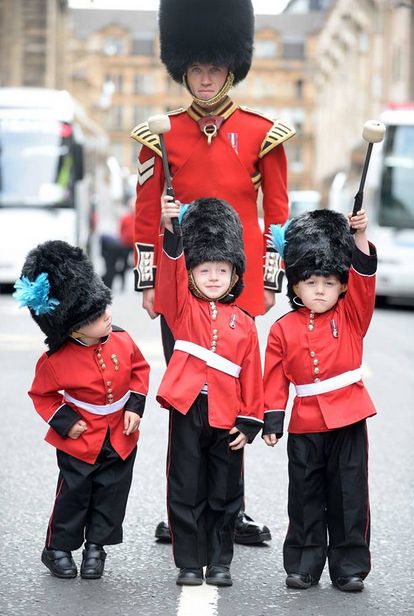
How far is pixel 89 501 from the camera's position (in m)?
5.55

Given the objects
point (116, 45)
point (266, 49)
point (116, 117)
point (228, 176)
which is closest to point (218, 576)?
point (228, 176)

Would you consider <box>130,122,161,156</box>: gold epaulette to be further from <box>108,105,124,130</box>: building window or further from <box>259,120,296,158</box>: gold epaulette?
<box>108,105,124,130</box>: building window

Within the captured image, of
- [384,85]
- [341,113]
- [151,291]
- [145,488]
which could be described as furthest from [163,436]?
[341,113]

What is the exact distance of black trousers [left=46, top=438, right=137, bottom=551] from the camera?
549 cm

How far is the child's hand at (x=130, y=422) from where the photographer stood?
5516mm

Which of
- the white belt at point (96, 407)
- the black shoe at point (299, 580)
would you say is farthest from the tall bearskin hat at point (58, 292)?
the black shoe at point (299, 580)

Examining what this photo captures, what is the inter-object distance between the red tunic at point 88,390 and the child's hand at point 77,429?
0.02 metres

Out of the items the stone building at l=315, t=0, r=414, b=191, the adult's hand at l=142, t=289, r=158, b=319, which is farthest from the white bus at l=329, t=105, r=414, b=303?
the adult's hand at l=142, t=289, r=158, b=319

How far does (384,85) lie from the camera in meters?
57.6

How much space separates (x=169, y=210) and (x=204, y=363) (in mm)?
563

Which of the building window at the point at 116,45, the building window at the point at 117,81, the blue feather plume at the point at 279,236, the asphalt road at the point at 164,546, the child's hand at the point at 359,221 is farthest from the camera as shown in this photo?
the building window at the point at 116,45

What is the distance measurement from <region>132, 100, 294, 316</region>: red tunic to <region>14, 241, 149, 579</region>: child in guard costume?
52cm

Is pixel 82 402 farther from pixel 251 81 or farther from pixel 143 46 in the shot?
pixel 143 46

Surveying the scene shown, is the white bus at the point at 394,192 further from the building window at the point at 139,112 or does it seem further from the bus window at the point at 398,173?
the building window at the point at 139,112
